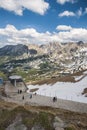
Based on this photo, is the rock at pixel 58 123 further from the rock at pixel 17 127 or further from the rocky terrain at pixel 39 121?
the rock at pixel 17 127

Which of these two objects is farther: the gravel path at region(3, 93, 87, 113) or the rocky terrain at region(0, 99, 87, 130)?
the gravel path at region(3, 93, 87, 113)

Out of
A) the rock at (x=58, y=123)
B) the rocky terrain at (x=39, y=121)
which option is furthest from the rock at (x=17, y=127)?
the rock at (x=58, y=123)

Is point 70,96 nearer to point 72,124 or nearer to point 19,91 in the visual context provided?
point 19,91

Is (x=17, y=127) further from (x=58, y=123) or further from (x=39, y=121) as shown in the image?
(x=58, y=123)

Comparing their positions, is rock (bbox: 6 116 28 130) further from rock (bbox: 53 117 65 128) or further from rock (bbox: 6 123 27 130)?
rock (bbox: 53 117 65 128)

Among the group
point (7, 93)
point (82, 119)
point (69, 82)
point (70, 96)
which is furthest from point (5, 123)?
point (69, 82)

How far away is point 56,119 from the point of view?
159 feet

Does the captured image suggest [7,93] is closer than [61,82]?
Yes

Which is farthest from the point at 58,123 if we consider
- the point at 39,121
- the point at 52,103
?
the point at 52,103

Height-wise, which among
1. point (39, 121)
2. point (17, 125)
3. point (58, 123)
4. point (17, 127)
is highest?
point (39, 121)

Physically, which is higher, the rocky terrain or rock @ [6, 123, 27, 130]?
the rocky terrain

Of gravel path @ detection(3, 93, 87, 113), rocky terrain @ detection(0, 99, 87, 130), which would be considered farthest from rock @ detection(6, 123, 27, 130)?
gravel path @ detection(3, 93, 87, 113)

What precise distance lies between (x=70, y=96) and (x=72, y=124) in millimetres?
33552

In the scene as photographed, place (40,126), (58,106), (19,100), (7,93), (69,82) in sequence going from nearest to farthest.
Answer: (40,126) < (58,106) < (19,100) < (7,93) < (69,82)
